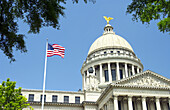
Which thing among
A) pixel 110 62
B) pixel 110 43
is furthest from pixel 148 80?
pixel 110 43

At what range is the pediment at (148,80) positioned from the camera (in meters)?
49.8

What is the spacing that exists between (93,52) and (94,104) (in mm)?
29282

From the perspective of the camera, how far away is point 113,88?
1864 inches

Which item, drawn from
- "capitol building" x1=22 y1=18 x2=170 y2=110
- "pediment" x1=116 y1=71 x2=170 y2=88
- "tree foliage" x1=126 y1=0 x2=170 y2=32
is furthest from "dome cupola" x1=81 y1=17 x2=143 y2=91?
"tree foliage" x1=126 y1=0 x2=170 y2=32

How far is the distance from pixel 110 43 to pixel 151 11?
67.2 m

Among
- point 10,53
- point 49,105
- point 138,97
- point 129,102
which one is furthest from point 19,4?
point 49,105

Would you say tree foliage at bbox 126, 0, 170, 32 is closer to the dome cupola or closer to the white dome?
the dome cupola

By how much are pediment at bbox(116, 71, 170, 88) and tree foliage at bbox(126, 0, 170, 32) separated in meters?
34.6

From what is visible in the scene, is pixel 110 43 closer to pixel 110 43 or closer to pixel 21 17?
pixel 110 43

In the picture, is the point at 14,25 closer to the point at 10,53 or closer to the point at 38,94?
the point at 10,53

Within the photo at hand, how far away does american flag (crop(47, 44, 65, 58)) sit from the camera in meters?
35.7

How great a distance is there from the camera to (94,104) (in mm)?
56562

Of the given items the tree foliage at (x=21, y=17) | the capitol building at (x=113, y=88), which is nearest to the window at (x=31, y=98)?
the capitol building at (x=113, y=88)

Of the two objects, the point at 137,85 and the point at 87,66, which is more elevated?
the point at 87,66
